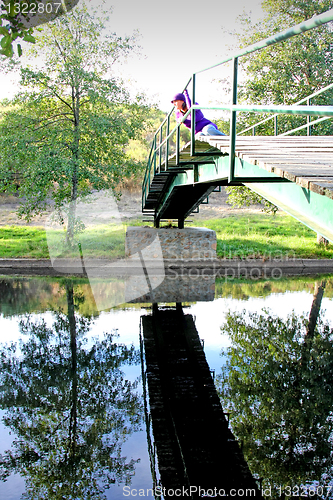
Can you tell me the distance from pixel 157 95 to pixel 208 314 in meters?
9.24

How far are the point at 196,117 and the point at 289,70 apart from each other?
10053mm

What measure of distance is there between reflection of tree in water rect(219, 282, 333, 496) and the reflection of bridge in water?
7.4 inches

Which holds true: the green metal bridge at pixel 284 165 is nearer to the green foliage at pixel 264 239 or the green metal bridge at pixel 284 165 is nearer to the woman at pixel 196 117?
the woman at pixel 196 117

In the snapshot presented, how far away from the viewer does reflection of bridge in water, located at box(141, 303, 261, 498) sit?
13.8ft

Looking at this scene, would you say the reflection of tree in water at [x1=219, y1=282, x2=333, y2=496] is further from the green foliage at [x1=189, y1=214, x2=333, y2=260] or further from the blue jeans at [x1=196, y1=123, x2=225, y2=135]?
the green foliage at [x1=189, y1=214, x2=333, y2=260]

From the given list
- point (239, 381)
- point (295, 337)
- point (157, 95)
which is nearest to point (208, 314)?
point (295, 337)

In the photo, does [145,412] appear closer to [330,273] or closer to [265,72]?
[330,273]

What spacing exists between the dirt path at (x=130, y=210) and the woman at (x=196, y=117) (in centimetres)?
1461

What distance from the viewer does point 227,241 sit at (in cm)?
1711

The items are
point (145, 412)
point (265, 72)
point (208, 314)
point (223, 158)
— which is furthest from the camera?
point (265, 72)

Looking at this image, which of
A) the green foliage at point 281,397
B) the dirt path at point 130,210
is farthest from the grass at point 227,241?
the green foliage at point 281,397

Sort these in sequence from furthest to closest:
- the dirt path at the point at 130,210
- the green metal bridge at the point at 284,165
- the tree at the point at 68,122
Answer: the dirt path at the point at 130,210 < the tree at the point at 68,122 < the green metal bridge at the point at 284,165

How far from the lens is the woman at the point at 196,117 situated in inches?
255

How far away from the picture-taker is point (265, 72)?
1587 centimetres
